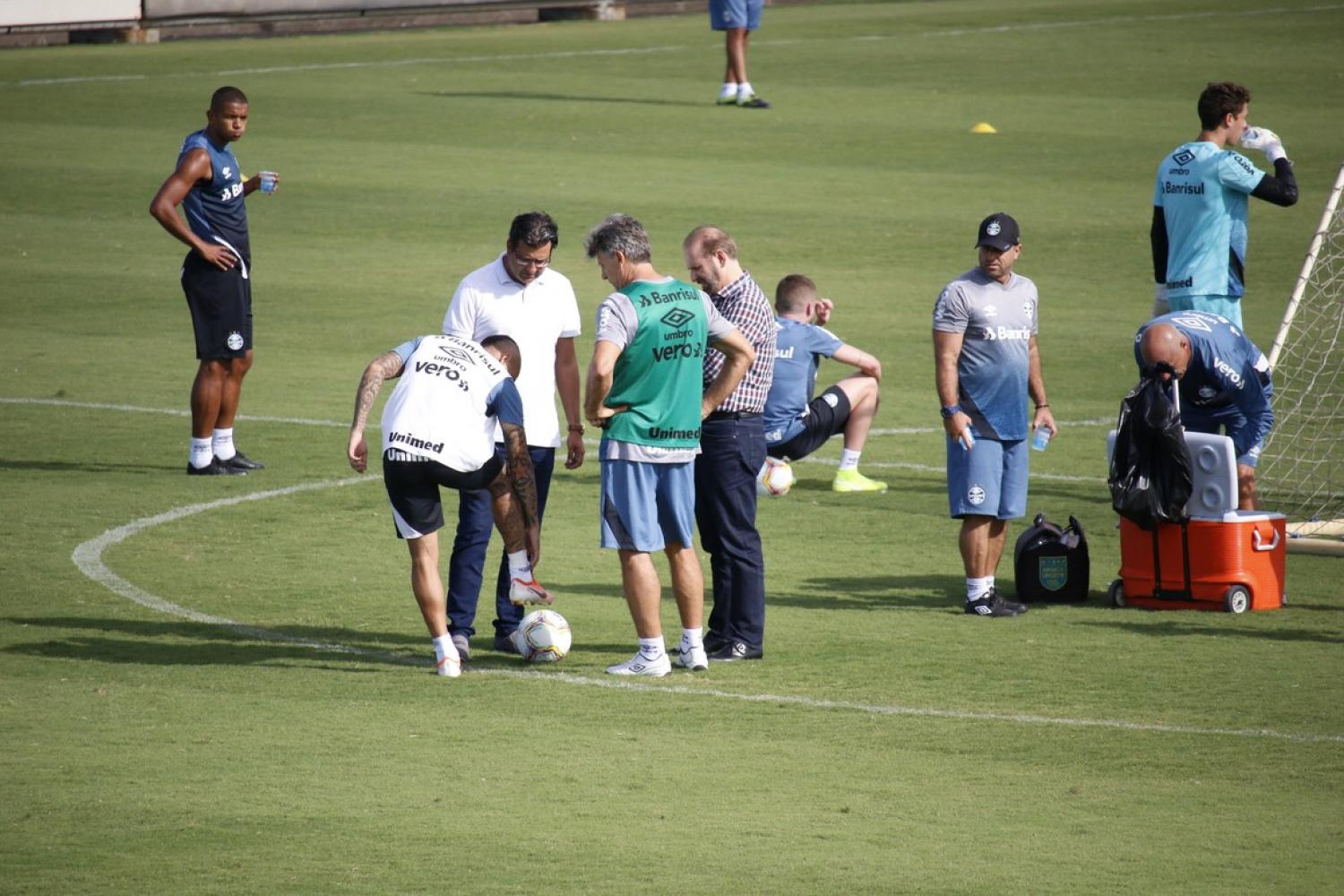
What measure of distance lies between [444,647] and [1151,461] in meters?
3.79

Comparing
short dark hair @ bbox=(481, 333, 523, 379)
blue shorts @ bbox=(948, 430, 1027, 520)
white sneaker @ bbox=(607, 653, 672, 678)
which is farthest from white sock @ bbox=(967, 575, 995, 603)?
short dark hair @ bbox=(481, 333, 523, 379)

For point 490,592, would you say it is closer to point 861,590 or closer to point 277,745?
point 861,590

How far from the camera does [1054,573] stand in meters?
10.9

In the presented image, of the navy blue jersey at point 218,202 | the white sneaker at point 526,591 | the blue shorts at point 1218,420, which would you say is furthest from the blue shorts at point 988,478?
the navy blue jersey at point 218,202

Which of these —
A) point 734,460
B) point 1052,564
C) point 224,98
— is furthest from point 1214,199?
point 224,98

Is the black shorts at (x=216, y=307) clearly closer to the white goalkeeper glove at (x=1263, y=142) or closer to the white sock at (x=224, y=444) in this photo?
the white sock at (x=224, y=444)

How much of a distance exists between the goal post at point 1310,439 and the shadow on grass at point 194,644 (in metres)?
5.68

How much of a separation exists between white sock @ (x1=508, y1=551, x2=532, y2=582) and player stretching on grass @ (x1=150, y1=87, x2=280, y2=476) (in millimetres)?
4840

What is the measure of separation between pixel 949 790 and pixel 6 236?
17.3 meters

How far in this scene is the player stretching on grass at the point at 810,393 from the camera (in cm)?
1297

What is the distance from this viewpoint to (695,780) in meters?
7.69

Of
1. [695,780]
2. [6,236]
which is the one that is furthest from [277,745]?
[6,236]

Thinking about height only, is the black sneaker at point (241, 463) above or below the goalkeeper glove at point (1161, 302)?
below

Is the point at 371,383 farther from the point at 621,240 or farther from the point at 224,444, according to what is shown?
the point at 224,444
